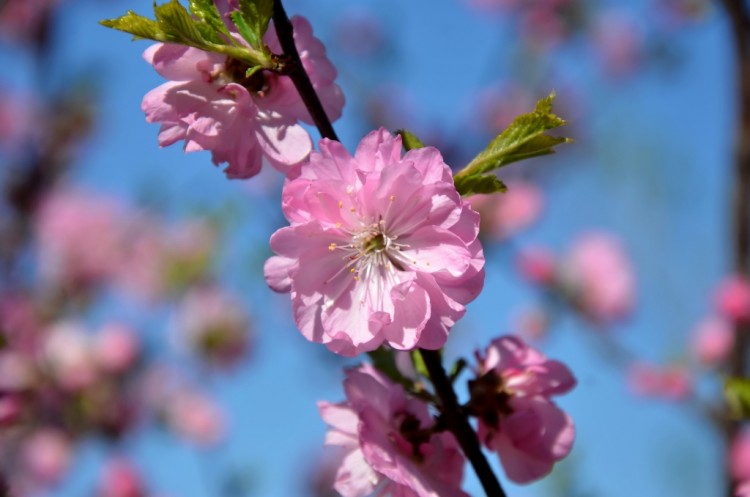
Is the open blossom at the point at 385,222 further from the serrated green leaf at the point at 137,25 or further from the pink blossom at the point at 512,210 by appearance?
the pink blossom at the point at 512,210

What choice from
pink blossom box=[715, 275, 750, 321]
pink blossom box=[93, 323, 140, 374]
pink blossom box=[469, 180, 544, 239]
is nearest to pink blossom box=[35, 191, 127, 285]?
pink blossom box=[93, 323, 140, 374]

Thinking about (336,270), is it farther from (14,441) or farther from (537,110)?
(14,441)

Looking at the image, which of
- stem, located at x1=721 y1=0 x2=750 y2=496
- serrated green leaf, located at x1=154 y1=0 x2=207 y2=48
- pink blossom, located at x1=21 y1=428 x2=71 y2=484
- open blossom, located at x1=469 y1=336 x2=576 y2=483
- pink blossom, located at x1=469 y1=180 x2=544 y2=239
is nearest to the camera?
serrated green leaf, located at x1=154 y1=0 x2=207 y2=48

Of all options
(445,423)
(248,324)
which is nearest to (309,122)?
(445,423)

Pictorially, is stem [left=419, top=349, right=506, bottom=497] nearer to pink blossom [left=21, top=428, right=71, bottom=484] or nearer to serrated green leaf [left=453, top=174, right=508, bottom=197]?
serrated green leaf [left=453, top=174, right=508, bottom=197]

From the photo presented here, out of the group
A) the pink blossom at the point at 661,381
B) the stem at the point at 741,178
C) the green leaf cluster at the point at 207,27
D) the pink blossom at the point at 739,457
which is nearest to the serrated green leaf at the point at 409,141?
the green leaf cluster at the point at 207,27

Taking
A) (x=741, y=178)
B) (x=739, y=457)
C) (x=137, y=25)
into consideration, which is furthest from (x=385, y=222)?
(x=741, y=178)
